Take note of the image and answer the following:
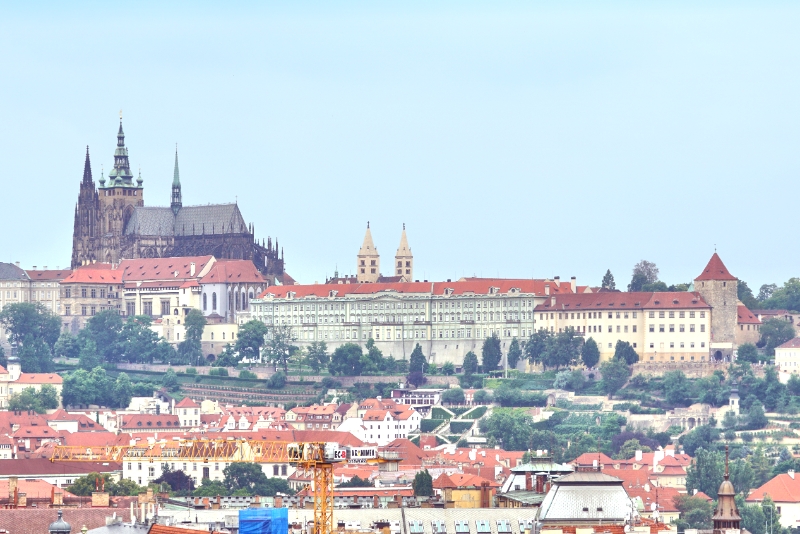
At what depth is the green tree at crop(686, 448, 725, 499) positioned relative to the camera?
446ft

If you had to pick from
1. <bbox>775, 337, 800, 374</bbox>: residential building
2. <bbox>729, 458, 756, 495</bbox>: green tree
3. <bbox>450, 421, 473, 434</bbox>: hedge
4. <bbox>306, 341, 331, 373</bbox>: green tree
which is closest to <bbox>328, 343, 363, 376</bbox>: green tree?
<bbox>306, 341, 331, 373</bbox>: green tree

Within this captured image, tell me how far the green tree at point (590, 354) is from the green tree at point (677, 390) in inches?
303

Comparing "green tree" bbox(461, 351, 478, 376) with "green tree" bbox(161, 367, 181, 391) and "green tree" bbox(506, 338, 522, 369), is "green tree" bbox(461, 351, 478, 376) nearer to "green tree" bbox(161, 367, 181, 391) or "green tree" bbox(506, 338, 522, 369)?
"green tree" bbox(506, 338, 522, 369)

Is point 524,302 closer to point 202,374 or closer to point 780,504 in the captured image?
point 202,374

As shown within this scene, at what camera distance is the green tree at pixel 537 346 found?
190 m

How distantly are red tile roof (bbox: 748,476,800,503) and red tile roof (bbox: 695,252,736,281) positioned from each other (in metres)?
53.4

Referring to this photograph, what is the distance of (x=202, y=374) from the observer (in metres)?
200

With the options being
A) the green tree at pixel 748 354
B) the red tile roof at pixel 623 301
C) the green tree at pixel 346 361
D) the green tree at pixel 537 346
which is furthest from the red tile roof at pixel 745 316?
the green tree at pixel 346 361

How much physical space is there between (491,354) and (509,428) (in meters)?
24.0

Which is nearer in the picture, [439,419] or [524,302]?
[439,419]

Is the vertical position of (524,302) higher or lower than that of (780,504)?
higher

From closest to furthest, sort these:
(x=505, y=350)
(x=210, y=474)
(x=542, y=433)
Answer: (x=210, y=474) < (x=542, y=433) < (x=505, y=350)

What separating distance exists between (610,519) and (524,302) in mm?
132340

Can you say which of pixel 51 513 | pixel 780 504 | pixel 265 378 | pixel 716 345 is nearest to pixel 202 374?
pixel 265 378
